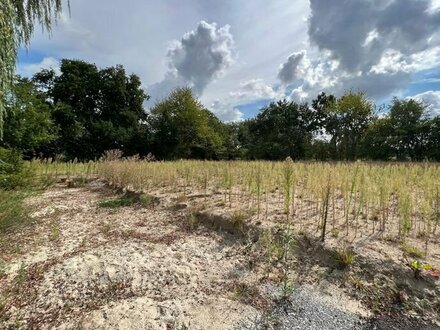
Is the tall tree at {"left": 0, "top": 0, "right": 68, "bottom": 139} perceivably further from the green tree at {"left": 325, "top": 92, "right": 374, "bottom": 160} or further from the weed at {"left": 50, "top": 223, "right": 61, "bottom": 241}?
the green tree at {"left": 325, "top": 92, "right": 374, "bottom": 160}

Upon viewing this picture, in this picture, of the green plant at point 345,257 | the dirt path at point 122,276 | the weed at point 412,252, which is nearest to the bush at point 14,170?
the dirt path at point 122,276

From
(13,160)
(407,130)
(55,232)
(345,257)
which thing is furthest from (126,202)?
(407,130)

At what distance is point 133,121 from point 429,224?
2279cm

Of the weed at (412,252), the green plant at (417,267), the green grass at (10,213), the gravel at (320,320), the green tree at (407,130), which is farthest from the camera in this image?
the green tree at (407,130)

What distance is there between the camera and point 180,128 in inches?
939

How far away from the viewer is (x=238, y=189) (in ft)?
19.3

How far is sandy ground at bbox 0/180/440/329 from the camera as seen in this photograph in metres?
2.30

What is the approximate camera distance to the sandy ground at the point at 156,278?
7.54 feet

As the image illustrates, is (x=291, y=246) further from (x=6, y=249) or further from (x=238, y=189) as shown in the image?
(x=6, y=249)

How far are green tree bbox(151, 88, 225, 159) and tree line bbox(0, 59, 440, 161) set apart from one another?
0.08 meters

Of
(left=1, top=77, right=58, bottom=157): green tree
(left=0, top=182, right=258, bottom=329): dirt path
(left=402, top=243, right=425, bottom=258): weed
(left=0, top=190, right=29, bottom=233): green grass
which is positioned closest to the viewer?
(left=0, top=182, right=258, bottom=329): dirt path

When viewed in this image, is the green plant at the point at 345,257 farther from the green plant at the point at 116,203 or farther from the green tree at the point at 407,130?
the green tree at the point at 407,130

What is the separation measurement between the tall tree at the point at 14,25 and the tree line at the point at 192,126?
1389 cm

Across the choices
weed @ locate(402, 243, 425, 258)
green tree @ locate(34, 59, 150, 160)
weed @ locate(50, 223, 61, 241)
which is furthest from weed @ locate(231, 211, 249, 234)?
green tree @ locate(34, 59, 150, 160)
